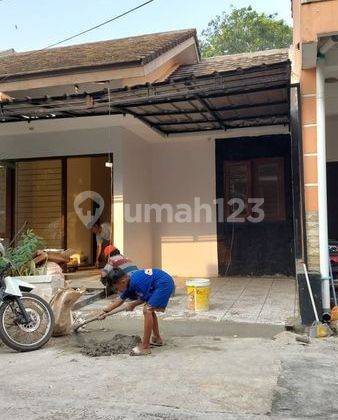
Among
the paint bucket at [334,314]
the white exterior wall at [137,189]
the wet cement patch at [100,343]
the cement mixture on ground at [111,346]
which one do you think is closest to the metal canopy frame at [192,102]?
the white exterior wall at [137,189]

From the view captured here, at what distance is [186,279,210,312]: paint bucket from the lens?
728cm

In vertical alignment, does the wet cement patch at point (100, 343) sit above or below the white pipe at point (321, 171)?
below

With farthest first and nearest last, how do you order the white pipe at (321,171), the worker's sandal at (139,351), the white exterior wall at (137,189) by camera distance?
the white exterior wall at (137,189) → the white pipe at (321,171) → the worker's sandal at (139,351)

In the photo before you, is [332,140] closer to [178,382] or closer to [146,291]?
[146,291]

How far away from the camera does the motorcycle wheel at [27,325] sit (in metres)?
5.47

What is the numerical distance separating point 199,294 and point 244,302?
1098 mm

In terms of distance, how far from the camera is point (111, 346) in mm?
5406

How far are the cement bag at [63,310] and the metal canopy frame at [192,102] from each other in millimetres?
2980

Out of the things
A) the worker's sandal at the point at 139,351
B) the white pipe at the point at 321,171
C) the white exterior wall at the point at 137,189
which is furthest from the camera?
the white exterior wall at the point at 137,189

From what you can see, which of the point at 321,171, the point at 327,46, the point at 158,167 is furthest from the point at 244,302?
the point at 158,167

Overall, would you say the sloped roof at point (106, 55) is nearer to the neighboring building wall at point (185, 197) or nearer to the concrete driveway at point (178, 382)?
the neighboring building wall at point (185, 197)

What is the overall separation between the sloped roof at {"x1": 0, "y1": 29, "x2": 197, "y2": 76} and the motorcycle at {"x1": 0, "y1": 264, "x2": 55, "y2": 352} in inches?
175

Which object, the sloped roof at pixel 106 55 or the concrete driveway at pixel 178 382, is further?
Result: the sloped roof at pixel 106 55

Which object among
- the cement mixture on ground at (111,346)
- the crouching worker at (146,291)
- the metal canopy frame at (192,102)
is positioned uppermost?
the metal canopy frame at (192,102)
